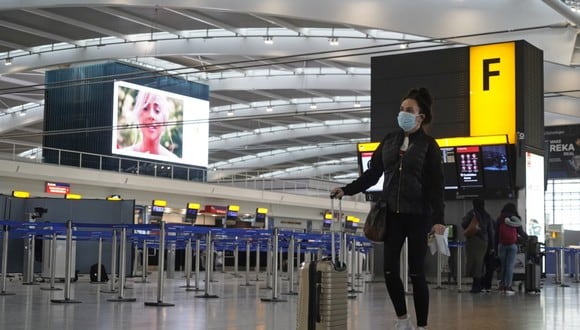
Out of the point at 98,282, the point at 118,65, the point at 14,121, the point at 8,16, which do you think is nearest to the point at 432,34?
the point at 98,282

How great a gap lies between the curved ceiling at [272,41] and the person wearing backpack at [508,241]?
19.6 ft

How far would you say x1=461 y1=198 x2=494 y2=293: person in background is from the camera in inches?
478

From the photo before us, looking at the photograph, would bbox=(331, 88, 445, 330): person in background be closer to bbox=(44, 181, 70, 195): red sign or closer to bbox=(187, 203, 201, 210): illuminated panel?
bbox=(44, 181, 70, 195): red sign

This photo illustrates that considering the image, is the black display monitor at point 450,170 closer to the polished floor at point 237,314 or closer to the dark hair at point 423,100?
the polished floor at point 237,314

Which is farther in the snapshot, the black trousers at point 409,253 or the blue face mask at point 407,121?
the blue face mask at point 407,121

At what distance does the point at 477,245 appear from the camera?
40.8 feet

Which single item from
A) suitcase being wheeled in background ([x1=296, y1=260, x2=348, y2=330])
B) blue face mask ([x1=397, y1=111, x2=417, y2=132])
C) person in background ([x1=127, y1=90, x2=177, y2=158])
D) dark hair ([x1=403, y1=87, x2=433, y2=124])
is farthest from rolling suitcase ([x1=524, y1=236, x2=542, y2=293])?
person in background ([x1=127, y1=90, x2=177, y2=158])

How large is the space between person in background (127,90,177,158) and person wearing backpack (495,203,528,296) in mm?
21522

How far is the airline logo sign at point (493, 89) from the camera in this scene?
13625 mm

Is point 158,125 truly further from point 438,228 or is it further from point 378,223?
point 438,228

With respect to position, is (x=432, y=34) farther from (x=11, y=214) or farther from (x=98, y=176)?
(x=98, y=176)

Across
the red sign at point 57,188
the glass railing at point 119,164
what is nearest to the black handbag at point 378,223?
the glass railing at point 119,164

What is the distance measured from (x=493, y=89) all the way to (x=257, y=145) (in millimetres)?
36402

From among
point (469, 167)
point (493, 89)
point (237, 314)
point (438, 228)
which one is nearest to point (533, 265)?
point (469, 167)
